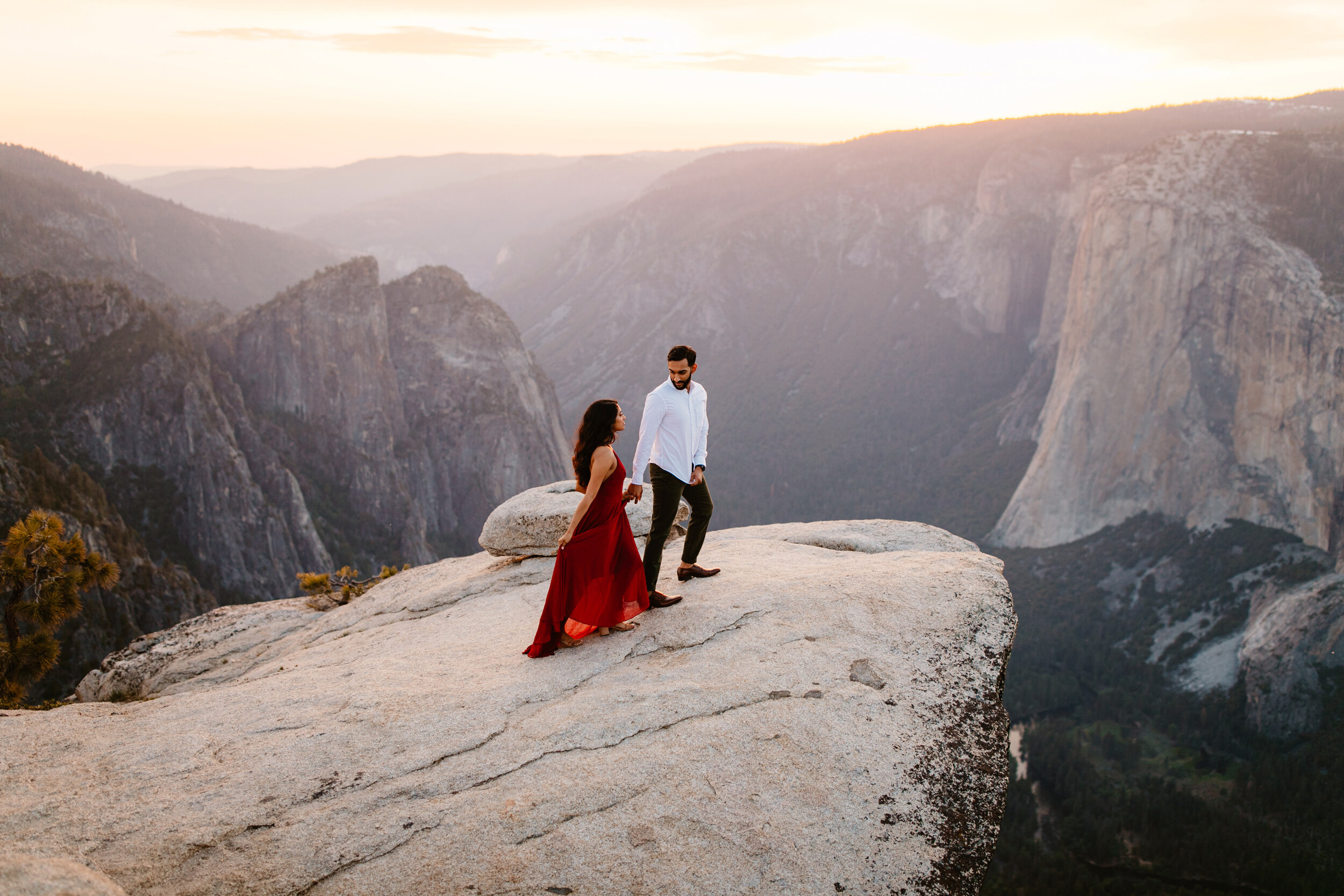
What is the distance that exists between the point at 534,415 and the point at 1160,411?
6178 centimetres

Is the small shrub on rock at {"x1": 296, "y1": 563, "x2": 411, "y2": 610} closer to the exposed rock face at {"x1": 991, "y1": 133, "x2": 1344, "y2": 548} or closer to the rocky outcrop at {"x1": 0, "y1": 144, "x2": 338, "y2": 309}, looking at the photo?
the exposed rock face at {"x1": 991, "y1": 133, "x2": 1344, "y2": 548}

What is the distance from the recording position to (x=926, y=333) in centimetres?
13225

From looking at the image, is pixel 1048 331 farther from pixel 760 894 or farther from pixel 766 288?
pixel 760 894

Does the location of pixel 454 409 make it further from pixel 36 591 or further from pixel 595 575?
pixel 595 575

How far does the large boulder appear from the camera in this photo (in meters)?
12.2

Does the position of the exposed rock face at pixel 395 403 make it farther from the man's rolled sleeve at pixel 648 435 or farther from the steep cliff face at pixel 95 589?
the man's rolled sleeve at pixel 648 435

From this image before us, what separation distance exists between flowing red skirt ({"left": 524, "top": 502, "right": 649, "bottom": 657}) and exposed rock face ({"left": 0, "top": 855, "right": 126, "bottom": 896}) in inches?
161

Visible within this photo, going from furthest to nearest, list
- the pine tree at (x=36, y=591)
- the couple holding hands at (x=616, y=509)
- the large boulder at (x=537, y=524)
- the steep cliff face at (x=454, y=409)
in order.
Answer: the steep cliff face at (x=454, y=409) < the pine tree at (x=36, y=591) < the large boulder at (x=537, y=524) < the couple holding hands at (x=616, y=509)

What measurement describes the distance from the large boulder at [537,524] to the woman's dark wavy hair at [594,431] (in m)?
4.31

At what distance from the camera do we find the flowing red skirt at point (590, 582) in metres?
7.98

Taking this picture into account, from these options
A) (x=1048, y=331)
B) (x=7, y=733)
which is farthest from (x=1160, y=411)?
(x=7, y=733)

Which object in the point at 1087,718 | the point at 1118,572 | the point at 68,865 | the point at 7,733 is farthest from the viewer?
the point at 1118,572

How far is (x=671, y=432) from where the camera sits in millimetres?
8227

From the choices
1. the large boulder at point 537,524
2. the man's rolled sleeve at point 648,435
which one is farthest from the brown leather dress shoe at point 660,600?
the large boulder at point 537,524
